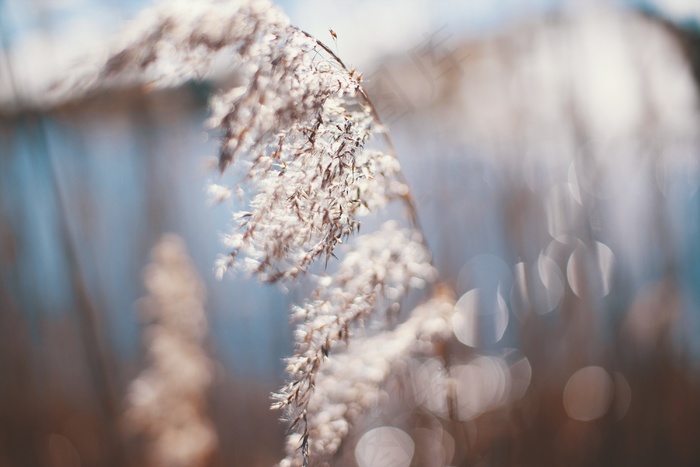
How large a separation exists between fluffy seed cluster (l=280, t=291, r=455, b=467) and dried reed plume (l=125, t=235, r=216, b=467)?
596 millimetres

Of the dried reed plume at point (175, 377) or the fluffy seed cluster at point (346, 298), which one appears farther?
the dried reed plume at point (175, 377)

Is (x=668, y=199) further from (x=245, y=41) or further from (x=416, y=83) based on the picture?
(x=245, y=41)

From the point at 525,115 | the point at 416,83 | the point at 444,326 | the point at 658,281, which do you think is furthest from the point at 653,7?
the point at 444,326

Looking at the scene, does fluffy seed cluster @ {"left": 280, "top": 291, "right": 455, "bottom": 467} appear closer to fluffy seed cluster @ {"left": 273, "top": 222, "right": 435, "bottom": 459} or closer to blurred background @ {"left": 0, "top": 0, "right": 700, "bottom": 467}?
fluffy seed cluster @ {"left": 273, "top": 222, "right": 435, "bottom": 459}

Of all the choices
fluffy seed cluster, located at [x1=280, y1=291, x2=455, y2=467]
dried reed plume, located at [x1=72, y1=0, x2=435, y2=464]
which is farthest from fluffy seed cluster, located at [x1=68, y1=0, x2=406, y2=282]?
fluffy seed cluster, located at [x1=280, y1=291, x2=455, y2=467]

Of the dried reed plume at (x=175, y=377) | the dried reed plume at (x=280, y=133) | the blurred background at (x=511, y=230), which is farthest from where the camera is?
the blurred background at (x=511, y=230)

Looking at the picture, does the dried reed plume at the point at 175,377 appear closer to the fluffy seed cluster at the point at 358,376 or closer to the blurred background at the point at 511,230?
the blurred background at the point at 511,230

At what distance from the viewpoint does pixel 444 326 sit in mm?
652

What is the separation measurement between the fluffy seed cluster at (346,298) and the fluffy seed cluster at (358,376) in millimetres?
23

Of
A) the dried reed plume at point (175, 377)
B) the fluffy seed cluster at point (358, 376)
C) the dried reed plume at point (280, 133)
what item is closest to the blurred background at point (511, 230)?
the dried reed plume at point (175, 377)

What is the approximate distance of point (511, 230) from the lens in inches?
61.4

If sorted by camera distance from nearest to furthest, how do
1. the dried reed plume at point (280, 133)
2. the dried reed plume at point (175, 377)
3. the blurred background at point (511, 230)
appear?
the dried reed plume at point (280, 133) < the dried reed plume at point (175, 377) < the blurred background at point (511, 230)

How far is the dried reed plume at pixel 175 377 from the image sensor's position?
45.9 inches

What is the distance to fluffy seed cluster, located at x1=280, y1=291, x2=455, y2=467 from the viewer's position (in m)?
0.55
